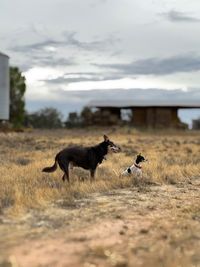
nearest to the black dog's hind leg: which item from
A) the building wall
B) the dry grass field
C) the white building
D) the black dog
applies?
the black dog

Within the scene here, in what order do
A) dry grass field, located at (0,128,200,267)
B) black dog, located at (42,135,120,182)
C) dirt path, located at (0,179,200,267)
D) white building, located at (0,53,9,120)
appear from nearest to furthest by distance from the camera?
dirt path, located at (0,179,200,267) → dry grass field, located at (0,128,200,267) → black dog, located at (42,135,120,182) → white building, located at (0,53,9,120)

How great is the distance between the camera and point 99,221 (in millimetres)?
9141

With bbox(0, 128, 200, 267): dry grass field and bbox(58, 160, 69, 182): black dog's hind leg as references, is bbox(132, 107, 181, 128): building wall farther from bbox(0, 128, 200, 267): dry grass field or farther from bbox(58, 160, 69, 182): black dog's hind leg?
bbox(58, 160, 69, 182): black dog's hind leg

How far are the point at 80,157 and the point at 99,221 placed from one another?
4655mm

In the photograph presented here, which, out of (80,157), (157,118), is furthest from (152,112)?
(80,157)

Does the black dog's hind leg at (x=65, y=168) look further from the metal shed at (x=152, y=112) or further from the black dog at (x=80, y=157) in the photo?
the metal shed at (x=152, y=112)

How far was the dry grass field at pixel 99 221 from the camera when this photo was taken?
726cm

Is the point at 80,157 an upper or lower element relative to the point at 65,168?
upper

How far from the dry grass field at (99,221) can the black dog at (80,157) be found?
342 millimetres

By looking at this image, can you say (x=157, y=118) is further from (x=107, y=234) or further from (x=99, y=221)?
(x=107, y=234)

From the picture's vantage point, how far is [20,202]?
33.5ft

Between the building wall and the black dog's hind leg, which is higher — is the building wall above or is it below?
above

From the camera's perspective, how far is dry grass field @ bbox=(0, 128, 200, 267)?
23.8 feet

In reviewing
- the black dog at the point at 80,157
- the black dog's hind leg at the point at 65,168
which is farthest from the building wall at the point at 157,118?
the black dog's hind leg at the point at 65,168
